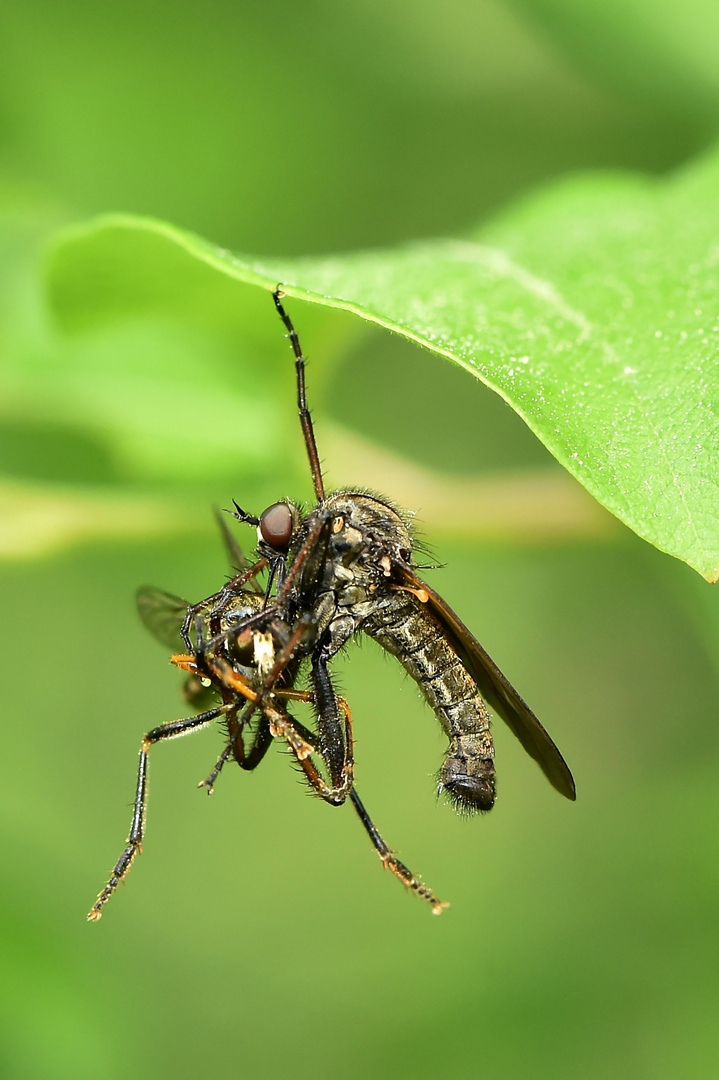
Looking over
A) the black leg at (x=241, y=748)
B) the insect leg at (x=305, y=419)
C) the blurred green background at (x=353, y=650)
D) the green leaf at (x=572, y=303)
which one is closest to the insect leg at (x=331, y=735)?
the black leg at (x=241, y=748)

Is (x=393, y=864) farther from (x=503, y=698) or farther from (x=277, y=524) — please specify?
(x=277, y=524)

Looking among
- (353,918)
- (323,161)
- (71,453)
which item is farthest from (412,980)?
(323,161)

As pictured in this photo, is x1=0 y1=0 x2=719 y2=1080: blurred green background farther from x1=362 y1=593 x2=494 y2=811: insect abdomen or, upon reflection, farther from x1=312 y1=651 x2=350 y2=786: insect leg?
x1=312 y1=651 x2=350 y2=786: insect leg

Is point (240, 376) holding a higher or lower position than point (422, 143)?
lower

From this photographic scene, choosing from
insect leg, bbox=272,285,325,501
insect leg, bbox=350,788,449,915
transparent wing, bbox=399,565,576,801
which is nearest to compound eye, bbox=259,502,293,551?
insect leg, bbox=272,285,325,501

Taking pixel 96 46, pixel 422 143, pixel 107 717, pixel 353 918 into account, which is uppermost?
pixel 96 46

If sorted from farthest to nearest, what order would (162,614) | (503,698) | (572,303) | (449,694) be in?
(162,614) → (449,694) → (503,698) → (572,303)

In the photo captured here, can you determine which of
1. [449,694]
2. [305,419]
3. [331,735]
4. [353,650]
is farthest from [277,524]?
[353,650]

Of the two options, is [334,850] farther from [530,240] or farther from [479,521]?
[530,240]
